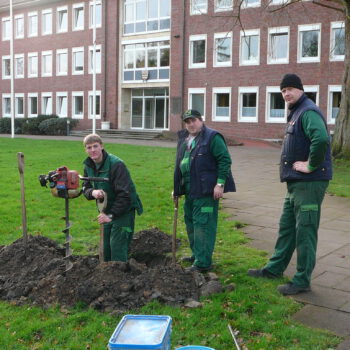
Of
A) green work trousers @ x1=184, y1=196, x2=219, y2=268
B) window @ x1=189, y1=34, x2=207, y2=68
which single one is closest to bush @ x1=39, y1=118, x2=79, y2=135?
window @ x1=189, y1=34, x2=207, y2=68

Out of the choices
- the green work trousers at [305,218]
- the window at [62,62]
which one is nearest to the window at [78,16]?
the window at [62,62]

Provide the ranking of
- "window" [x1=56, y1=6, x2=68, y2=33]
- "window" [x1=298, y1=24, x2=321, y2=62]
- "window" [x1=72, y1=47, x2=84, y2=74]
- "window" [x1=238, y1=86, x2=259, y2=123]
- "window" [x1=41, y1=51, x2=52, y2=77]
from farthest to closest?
"window" [x1=41, y1=51, x2=52, y2=77] → "window" [x1=56, y1=6, x2=68, y2=33] → "window" [x1=72, y1=47, x2=84, y2=74] → "window" [x1=238, y1=86, x2=259, y2=123] → "window" [x1=298, y1=24, x2=321, y2=62]

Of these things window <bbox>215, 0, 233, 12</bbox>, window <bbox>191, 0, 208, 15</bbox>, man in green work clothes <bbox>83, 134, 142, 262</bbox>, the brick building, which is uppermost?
window <bbox>191, 0, 208, 15</bbox>

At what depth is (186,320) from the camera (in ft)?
15.9

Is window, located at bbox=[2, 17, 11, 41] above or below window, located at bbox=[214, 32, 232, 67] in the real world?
above

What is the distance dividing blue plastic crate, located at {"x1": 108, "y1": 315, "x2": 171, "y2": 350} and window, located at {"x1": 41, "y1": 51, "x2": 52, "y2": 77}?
44812 millimetres

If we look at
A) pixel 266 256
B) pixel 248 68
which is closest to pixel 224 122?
pixel 248 68

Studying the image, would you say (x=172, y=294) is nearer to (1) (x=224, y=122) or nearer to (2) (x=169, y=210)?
(2) (x=169, y=210)

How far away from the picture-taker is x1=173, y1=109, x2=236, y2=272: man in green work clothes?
614 centimetres

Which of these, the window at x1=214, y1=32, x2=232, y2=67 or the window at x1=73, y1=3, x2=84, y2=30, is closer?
Answer: the window at x1=214, y1=32, x2=232, y2=67

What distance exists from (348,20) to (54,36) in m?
31.3

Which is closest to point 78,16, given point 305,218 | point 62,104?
point 62,104

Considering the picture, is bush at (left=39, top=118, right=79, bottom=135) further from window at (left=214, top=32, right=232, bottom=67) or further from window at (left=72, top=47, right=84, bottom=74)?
window at (left=214, top=32, right=232, bottom=67)

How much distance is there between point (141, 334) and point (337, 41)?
97.6 feet
